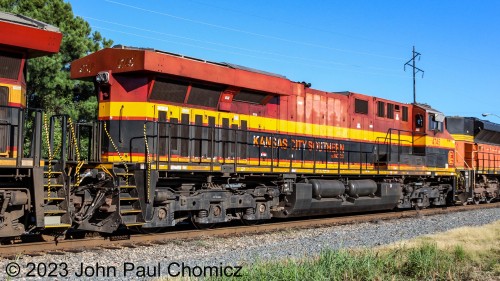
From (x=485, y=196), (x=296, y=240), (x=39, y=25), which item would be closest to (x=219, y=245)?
(x=296, y=240)

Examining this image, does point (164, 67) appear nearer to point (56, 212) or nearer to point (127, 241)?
point (127, 241)

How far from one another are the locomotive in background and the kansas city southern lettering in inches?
1.4

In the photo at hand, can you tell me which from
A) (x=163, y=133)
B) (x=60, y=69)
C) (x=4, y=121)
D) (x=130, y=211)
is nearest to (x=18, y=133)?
(x=4, y=121)

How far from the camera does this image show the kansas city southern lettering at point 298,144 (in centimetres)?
1341


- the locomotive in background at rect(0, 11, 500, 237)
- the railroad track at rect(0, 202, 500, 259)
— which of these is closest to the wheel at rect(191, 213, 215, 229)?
the locomotive in background at rect(0, 11, 500, 237)

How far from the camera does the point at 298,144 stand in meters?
14.6

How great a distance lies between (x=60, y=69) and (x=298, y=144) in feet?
38.9

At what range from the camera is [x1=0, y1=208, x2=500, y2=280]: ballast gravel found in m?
7.35

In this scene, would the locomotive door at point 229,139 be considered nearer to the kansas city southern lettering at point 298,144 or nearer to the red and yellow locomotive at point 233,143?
the red and yellow locomotive at point 233,143

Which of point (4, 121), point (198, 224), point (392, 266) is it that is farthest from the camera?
point (198, 224)

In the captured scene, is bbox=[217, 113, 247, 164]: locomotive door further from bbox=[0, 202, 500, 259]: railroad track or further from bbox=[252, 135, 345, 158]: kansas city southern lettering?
bbox=[0, 202, 500, 259]: railroad track

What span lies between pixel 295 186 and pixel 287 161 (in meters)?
0.79

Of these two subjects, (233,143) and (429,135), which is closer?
(233,143)

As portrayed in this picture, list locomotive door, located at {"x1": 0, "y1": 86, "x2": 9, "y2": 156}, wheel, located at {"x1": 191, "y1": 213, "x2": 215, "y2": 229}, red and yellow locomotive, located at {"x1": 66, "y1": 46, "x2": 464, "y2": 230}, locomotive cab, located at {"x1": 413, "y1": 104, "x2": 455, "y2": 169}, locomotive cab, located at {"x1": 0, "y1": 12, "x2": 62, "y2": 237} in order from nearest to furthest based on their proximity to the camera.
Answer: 1. locomotive cab, located at {"x1": 0, "y1": 12, "x2": 62, "y2": 237}
2. locomotive door, located at {"x1": 0, "y1": 86, "x2": 9, "y2": 156}
3. red and yellow locomotive, located at {"x1": 66, "y1": 46, "x2": 464, "y2": 230}
4. wheel, located at {"x1": 191, "y1": 213, "x2": 215, "y2": 229}
5. locomotive cab, located at {"x1": 413, "y1": 104, "x2": 455, "y2": 169}
